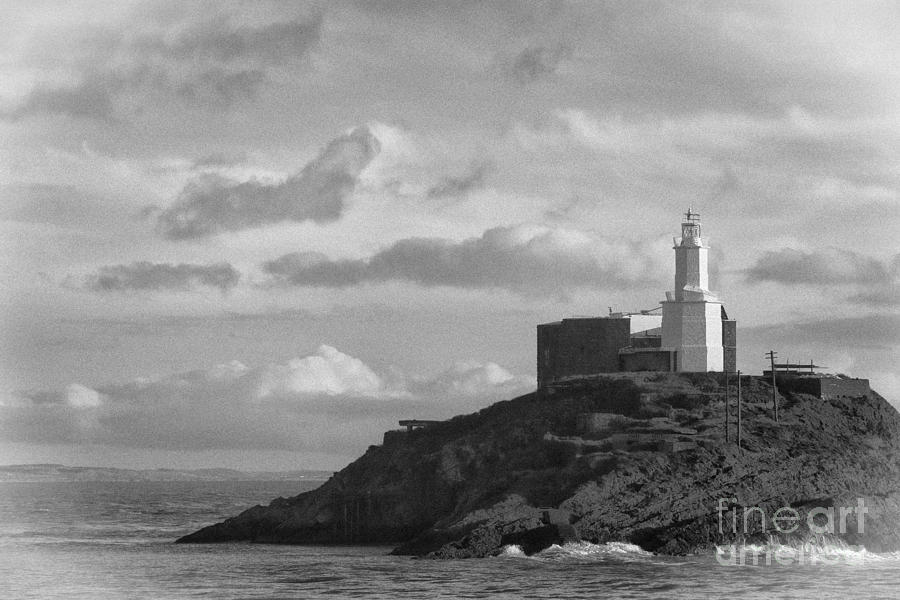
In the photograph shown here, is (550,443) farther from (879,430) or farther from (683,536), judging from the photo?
(879,430)

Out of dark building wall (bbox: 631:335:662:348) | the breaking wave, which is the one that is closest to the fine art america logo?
the breaking wave

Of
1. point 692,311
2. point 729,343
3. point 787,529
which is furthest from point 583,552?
point 729,343

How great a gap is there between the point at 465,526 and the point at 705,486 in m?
9.75

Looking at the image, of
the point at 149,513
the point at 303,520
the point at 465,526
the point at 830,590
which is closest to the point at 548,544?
the point at 465,526

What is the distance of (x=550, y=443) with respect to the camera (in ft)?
211

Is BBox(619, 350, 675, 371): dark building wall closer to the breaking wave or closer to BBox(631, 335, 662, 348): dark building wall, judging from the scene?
BBox(631, 335, 662, 348): dark building wall

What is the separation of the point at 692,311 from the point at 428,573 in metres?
28.1

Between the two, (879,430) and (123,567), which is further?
(879,430)

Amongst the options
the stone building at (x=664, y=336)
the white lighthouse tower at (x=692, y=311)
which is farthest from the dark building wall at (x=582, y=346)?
the white lighthouse tower at (x=692, y=311)

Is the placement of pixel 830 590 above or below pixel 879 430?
below

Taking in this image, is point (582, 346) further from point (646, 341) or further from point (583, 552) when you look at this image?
point (583, 552)

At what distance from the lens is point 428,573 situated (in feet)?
164

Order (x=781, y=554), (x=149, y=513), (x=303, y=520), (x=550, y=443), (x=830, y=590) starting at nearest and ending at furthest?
(x=830, y=590)
(x=781, y=554)
(x=550, y=443)
(x=303, y=520)
(x=149, y=513)

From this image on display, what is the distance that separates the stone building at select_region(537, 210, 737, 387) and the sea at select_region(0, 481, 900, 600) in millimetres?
18960
